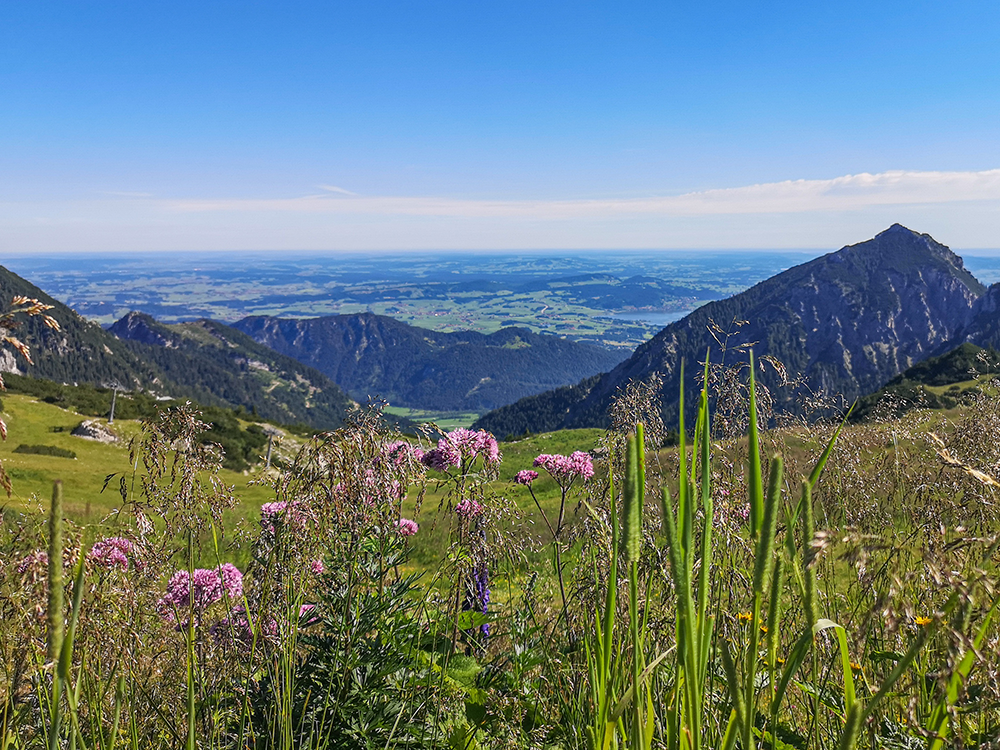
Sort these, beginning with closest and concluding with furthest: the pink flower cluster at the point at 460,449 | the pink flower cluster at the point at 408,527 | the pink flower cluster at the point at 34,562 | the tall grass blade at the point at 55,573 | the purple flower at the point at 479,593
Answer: the tall grass blade at the point at 55,573
the pink flower cluster at the point at 34,562
the purple flower at the point at 479,593
the pink flower cluster at the point at 460,449
the pink flower cluster at the point at 408,527

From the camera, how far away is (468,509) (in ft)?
10.3

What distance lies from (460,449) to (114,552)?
207 cm

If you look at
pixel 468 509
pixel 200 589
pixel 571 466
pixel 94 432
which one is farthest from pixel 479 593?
pixel 94 432

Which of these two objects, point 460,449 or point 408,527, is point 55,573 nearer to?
point 460,449

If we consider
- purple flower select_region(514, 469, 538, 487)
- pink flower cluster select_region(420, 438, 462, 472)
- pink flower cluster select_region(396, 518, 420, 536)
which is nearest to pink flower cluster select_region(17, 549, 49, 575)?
pink flower cluster select_region(396, 518, 420, 536)

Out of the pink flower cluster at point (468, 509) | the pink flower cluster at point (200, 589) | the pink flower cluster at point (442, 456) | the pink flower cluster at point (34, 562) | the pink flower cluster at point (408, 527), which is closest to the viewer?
the pink flower cluster at point (34, 562)

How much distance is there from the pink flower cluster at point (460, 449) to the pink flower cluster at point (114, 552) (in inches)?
75.5

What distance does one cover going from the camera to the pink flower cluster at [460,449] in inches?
162

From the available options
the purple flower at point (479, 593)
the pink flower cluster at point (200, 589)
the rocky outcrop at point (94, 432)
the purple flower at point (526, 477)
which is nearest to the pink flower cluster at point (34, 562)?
the pink flower cluster at point (200, 589)

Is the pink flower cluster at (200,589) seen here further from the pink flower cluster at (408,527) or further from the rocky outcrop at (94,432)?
the rocky outcrop at (94,432)

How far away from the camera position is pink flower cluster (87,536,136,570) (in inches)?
126

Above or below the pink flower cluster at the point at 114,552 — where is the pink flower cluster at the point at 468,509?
above

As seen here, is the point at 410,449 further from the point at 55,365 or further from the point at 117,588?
the point at 55,365

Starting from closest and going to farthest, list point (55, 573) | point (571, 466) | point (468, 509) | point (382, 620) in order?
point (55, 573), point (468, 509), point (382, 620), point (571, 466)
